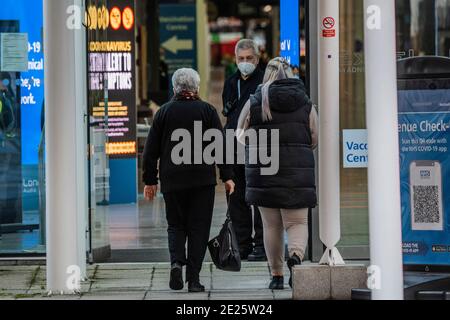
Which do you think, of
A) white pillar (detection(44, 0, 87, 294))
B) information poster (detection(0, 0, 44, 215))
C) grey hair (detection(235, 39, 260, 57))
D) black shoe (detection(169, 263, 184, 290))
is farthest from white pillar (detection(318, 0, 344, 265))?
information poster (detection(0, 0, 44, 215))

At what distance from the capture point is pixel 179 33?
25.1m

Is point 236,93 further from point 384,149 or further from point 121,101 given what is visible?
point 121,101

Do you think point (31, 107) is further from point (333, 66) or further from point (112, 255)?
point (333, 66)

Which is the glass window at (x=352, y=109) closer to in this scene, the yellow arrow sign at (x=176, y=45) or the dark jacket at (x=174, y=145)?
the dark jacket at (x=174, y=145)

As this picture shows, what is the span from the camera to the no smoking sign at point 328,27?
8531 mm

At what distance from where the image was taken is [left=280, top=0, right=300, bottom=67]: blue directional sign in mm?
10281

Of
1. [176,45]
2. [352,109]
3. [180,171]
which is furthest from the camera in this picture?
[176,45]

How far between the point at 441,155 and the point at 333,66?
111cm

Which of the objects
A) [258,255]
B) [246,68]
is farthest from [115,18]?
[258,255]

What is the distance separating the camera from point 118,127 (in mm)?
14016

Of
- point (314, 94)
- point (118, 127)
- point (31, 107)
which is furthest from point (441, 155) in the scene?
point (118, 127)

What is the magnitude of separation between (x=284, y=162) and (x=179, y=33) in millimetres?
17101

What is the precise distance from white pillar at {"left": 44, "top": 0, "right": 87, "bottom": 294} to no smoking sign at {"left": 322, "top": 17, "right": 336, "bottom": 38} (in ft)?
6.54

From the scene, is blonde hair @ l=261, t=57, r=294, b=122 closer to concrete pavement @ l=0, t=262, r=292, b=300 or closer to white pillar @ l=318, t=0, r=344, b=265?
white pillar @ l=318, t=0, r=344, b=265
